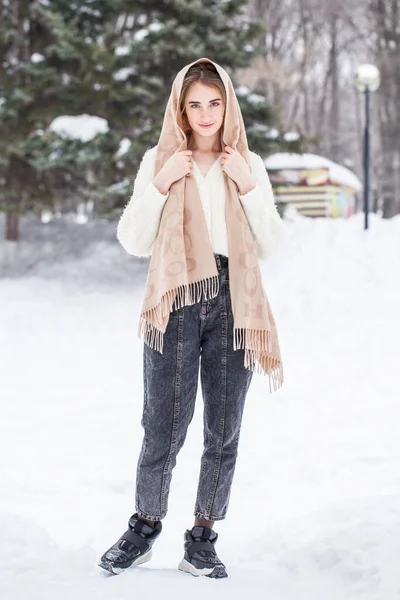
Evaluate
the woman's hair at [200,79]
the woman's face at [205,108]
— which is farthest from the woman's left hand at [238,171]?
the woman's hair at [200,79]

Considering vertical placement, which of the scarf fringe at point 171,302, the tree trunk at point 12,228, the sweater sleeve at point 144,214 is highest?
the tree trunk at point 12,228

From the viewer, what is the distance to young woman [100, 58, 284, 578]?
2.70 metres

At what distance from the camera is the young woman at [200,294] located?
2703 mm


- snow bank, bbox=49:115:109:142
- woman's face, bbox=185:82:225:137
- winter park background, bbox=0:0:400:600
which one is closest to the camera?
woman's face, bbox=185:82:225:137

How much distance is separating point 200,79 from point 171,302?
889mm

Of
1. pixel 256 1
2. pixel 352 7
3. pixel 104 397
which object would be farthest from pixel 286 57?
pixel 104 397

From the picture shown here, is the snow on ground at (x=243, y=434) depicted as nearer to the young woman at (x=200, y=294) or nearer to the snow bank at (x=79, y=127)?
the young woman at (x=200, y=294)

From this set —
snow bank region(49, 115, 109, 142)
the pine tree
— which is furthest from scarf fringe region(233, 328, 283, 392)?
snow bank region(49, 115, 109, 142)

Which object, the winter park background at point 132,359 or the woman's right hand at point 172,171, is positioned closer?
the woman's right hand at point 172,171

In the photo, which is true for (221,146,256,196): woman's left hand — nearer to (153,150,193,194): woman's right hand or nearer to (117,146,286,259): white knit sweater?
(117,146,286,259): white knit sweater

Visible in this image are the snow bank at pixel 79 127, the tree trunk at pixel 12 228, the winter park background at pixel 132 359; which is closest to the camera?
the winter park background at pixel 132 359

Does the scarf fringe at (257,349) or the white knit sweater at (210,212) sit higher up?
the white knit sweater at (210,212)

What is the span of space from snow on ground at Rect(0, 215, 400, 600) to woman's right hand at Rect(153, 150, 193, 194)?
58.4 inches

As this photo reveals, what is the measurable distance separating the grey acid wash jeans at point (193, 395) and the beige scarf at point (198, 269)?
6 cm
